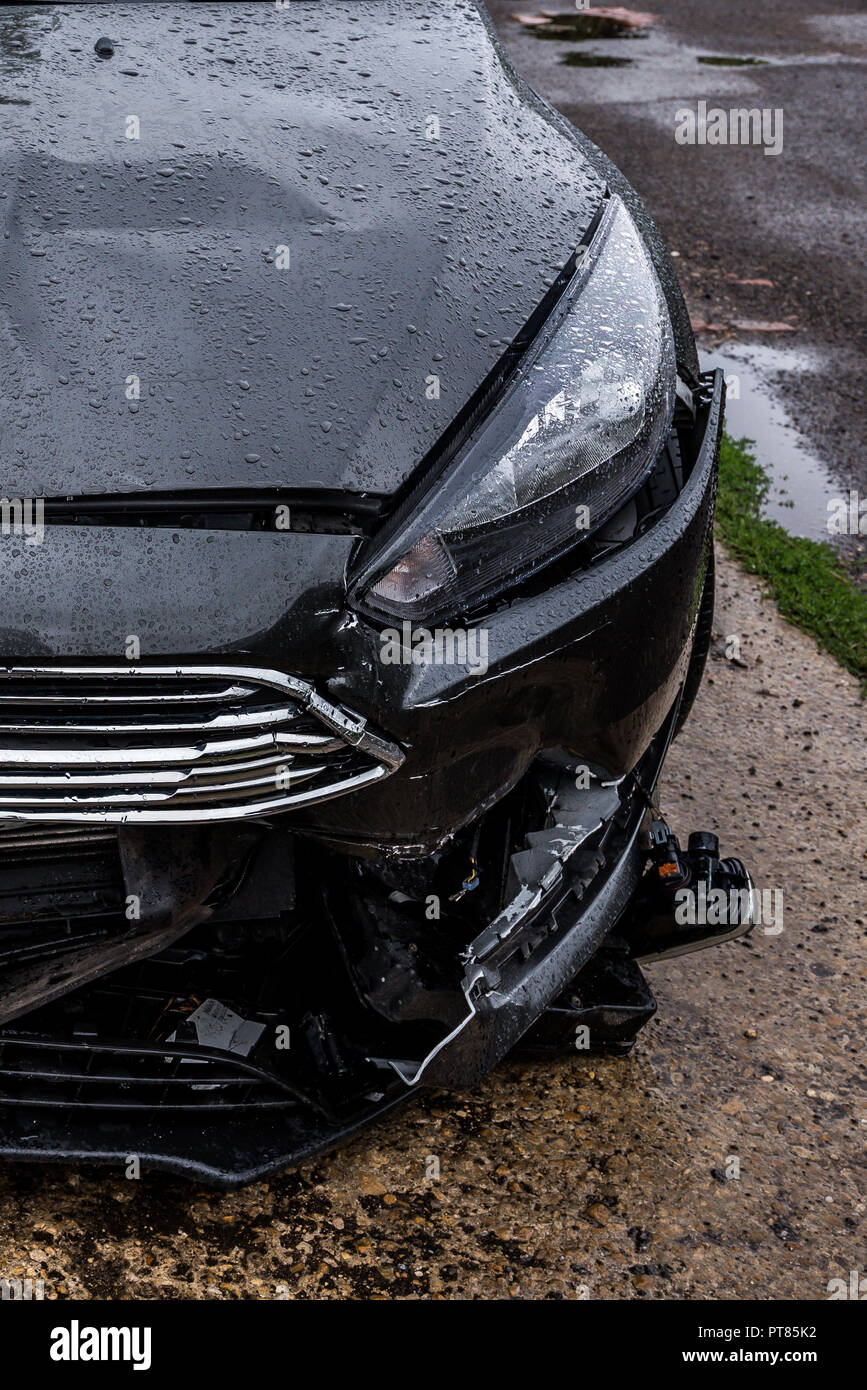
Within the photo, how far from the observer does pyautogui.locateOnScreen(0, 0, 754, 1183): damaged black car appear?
1493 millimetres

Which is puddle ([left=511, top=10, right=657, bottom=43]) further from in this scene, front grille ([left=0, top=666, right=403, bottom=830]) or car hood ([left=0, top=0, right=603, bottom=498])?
front grille ([left=0, top=666, right=403, bottom=830])

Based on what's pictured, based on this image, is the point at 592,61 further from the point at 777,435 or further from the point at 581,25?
the point at 777,435

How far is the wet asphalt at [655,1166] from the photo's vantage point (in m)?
1.86

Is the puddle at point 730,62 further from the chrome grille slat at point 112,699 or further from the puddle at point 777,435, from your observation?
the chrome grille slat at point 112,699

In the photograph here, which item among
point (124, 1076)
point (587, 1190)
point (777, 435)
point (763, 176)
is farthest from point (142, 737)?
point (763, 176)

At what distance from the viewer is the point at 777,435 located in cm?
484

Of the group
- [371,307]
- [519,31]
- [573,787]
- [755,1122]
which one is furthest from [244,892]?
[519,31]

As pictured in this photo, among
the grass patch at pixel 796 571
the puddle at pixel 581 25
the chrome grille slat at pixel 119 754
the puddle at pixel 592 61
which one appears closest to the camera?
the chrome grille slat at pixel 119 754

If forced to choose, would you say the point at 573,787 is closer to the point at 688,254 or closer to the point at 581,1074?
the point at 581,1074

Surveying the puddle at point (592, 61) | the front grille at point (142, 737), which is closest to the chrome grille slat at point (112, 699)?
the front grille at point (142, 737)

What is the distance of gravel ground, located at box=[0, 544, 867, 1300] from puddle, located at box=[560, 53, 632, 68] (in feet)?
31.0

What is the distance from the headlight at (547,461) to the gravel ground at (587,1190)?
3.19 feet
